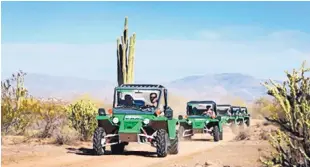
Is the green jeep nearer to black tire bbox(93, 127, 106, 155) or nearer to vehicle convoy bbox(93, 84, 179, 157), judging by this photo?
vehicle convoy bbox(93, 84, 179, 157)

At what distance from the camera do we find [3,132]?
2348 centimetres

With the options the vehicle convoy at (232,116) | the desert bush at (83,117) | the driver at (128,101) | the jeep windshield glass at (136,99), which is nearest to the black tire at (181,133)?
the desert bush at (83,117)

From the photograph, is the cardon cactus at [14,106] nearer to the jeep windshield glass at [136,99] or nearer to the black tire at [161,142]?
the jeep windshield glass at [136,99]

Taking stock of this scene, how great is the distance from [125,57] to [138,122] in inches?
260

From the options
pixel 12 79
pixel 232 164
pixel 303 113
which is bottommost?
pixel 232 164

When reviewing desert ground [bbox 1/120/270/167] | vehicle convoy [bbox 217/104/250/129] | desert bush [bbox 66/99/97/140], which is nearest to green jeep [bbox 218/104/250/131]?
vehicle convoy [bbox 217/104/250/129]

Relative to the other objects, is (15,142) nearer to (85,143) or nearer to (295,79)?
(85,143)

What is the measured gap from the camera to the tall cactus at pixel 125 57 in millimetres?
21766

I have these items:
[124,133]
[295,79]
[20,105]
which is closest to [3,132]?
[20,105]

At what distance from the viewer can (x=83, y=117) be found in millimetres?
21422

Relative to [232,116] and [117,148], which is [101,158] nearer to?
[117,148]

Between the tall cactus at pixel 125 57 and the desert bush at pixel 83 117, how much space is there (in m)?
1.65

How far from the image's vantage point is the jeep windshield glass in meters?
16.3

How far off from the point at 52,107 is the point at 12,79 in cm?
326
